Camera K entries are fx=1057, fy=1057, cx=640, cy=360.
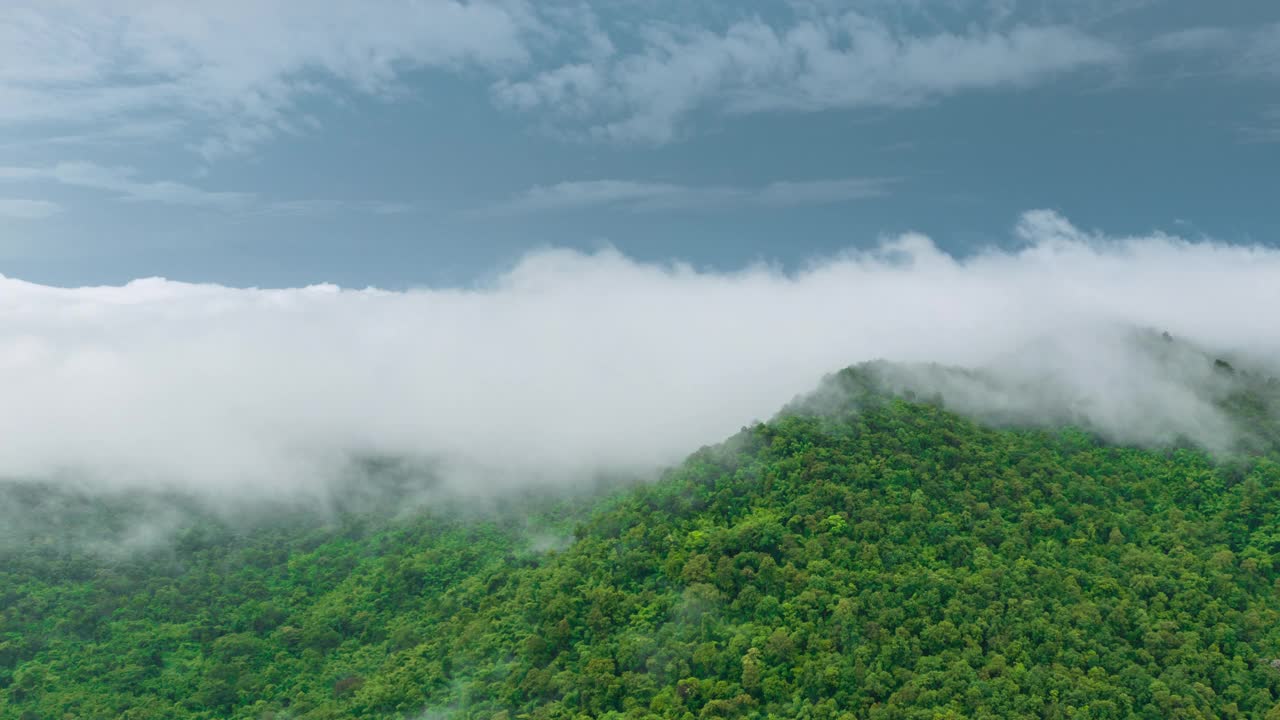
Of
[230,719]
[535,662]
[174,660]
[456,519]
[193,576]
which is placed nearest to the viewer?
[535,662]

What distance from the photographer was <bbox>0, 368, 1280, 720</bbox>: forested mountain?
49.0 metres

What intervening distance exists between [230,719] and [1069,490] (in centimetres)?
5010

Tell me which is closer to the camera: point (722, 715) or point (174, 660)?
point (722, 715)

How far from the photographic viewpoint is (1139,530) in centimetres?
6075

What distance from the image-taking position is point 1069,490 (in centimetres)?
6300

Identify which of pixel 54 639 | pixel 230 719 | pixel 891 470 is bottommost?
pixel 230 719

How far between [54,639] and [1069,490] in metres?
61.2

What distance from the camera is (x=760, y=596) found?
172 feet

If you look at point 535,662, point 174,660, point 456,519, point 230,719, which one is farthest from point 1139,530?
point 174,660

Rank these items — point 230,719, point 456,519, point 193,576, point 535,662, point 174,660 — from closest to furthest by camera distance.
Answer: point 535,662, point 230,719, point 174,660, point 193,576, point 456,519

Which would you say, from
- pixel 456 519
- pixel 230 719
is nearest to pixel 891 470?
pixel 456 519

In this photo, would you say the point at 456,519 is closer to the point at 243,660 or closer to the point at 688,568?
the point at 243,660

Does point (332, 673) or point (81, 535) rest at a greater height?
point (81, 535)

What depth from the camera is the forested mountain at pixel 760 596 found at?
4900 cm
